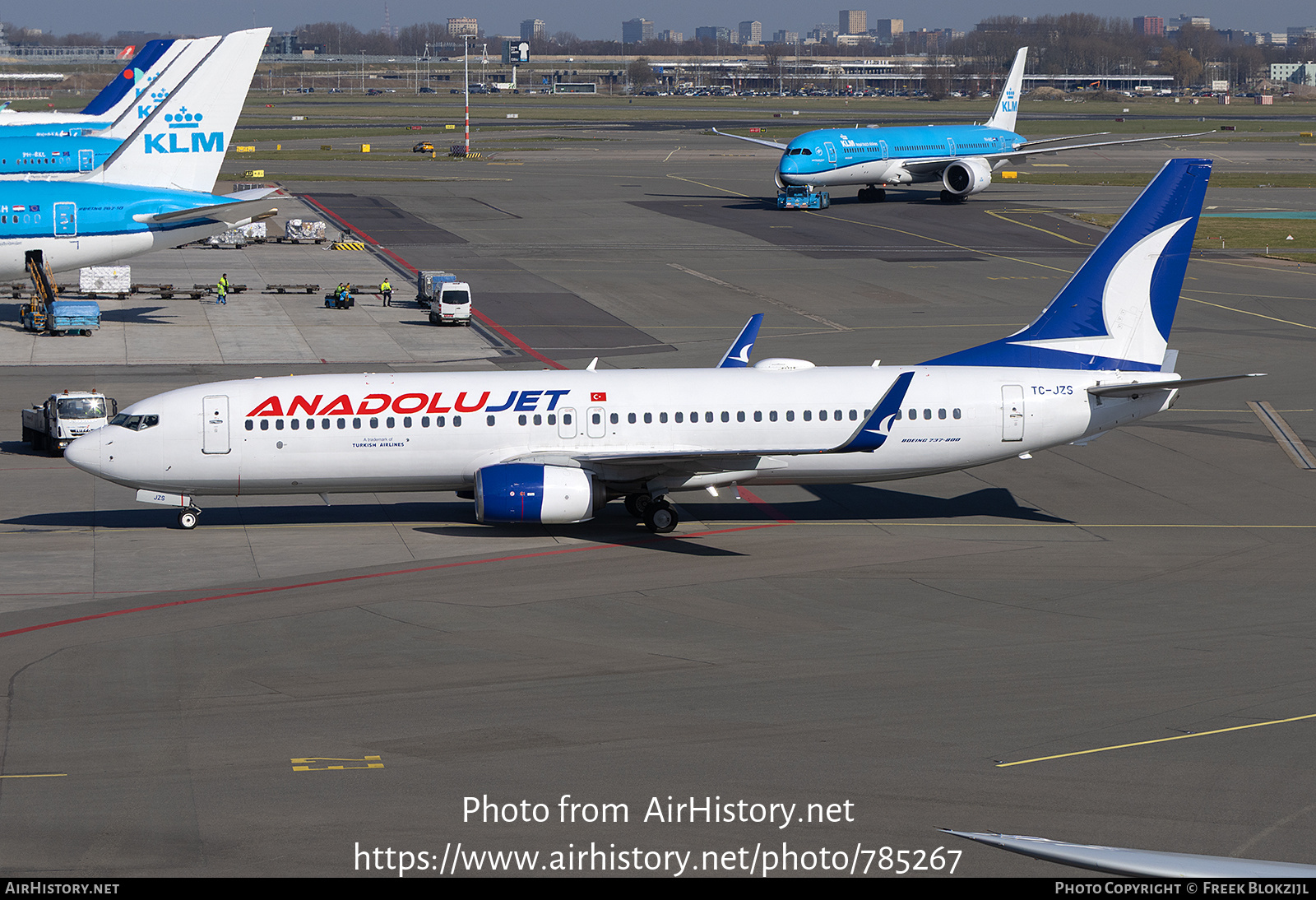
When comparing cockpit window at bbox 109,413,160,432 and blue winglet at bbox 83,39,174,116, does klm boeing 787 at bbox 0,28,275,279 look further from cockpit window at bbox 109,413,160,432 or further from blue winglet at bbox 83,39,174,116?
cockpit window at bbox 109,413,160,432

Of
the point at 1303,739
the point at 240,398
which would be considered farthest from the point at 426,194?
the point at 1303,739

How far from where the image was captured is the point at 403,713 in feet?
76.7

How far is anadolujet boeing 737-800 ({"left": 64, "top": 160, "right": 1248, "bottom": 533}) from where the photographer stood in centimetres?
3519

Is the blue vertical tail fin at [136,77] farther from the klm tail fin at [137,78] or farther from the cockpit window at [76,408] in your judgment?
the cockpit window at [76,408]

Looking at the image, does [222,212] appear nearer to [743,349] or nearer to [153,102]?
[153,102]

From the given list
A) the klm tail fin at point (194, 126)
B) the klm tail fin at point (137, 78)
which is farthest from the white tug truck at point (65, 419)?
the klm tail fin at point (137, 78)

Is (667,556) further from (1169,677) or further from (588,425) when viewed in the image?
(1169,677)

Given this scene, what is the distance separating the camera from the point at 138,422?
35406 mm

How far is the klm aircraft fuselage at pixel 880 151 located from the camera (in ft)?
372

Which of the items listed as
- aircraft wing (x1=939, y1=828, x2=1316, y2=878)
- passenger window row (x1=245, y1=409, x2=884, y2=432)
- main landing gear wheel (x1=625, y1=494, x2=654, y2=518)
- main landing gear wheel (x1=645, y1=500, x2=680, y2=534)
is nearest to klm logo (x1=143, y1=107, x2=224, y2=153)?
passenger window row (x1=245, y1=409, x2=884, y2=432)

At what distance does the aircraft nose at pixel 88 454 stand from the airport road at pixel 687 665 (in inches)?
73.8

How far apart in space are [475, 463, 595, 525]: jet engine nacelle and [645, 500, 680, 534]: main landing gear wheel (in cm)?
212

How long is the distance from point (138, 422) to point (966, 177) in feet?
305

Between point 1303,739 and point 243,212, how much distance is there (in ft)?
183
